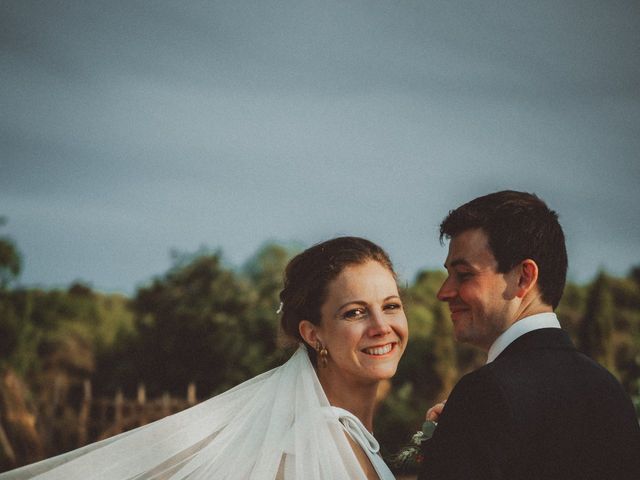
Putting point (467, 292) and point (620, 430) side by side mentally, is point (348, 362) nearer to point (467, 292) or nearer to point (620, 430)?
point (467, 292)

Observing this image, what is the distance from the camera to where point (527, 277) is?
8.09 ft

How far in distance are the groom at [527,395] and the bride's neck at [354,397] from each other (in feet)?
2.65

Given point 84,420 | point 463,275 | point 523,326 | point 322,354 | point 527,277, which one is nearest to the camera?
point 523,326

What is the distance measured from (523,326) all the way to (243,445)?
132cm

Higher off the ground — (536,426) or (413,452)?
(536,426)

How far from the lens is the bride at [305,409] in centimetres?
273

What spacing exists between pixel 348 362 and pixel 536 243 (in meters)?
1.08

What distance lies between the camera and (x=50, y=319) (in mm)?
17359

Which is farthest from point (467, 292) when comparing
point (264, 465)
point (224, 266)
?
point (224, 266)

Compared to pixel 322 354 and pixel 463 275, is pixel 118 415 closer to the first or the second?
pixel 322 354

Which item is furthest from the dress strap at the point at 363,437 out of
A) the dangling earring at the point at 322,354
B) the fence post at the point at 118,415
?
the fence post at the point at 118,415

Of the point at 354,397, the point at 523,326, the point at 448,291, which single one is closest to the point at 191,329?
the point at 354,397

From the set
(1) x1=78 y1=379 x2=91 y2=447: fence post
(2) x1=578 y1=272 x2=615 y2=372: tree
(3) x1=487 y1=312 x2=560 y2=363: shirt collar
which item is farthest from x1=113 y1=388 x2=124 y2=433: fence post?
(3) x1=487 y1=312 x2=560 y2=363: shirt collar

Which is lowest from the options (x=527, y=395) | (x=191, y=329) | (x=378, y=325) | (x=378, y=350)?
(x=527, y=395)
